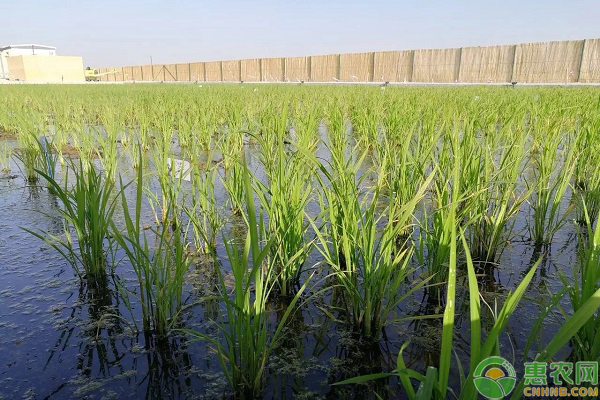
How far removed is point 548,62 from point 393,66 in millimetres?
6886

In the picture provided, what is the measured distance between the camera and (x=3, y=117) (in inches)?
236

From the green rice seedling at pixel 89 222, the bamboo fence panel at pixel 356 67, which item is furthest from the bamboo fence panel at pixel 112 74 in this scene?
the green rice seedling at pixel 89 222

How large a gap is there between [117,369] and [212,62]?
31371mm

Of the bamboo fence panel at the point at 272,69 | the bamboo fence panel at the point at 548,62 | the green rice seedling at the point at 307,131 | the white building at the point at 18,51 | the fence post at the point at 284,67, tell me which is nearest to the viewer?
the green rice seedling at the point at 307,131

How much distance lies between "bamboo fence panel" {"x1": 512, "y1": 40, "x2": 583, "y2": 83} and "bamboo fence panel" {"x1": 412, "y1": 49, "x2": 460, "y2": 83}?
2.61 meters

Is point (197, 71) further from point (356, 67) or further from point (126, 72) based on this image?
point (356, 67)

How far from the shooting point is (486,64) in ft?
55.8

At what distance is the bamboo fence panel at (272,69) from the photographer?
25.7 m

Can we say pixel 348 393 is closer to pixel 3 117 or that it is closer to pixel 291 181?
pixel 291 181

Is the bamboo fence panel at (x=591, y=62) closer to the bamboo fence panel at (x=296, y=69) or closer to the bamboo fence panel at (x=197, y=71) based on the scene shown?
the bamboo fence panel at (x=296, y=69)

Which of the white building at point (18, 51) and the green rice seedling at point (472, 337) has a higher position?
the white building at point (18, 51)

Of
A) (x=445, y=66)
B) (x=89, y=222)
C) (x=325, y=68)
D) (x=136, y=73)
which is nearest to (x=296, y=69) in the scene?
(x=325, y=68)

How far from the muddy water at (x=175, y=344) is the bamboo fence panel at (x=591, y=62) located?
635 inches

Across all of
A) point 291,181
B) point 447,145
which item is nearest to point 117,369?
point 291,181
